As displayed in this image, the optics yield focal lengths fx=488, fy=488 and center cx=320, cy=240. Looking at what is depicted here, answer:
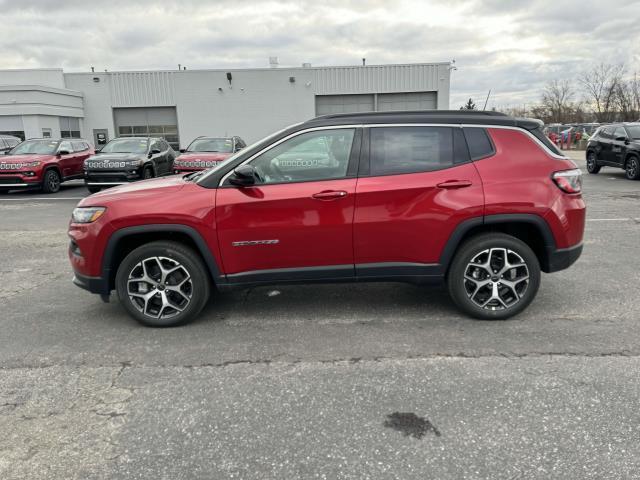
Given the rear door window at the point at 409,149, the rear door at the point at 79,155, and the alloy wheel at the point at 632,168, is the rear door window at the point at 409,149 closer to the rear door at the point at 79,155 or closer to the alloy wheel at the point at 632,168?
the alloy wheel at the point at 632,168

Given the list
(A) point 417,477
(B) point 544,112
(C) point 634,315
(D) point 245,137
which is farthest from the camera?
(B) point 544,112

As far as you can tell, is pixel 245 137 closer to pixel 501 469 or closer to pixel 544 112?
pixel 501 469

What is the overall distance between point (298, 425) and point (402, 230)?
1.87m

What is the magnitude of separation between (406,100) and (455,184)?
94.6 ft

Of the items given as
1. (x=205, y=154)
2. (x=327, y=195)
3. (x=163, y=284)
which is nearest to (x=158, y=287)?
(x=163, y=284)

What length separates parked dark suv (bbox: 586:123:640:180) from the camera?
586 inches

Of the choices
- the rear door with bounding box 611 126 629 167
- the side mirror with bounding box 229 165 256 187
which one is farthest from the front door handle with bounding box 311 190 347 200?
the rear door with bounding box 611 126 629 167

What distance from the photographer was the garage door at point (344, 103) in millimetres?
31078

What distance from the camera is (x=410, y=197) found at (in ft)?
13.1

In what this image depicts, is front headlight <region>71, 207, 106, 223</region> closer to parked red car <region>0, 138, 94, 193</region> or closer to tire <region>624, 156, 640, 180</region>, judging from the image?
parked red car <region>0, 138, 94, 193</region>

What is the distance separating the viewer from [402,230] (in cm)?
404

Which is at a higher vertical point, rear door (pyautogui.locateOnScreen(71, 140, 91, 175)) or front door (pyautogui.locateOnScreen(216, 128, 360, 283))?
rear door (pyautogui.locateOnScreen(71, 140, 91, 175))

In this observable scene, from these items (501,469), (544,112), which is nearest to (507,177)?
(501,469)

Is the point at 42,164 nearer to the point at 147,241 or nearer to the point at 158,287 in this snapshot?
the point at 147,241
